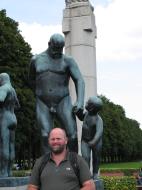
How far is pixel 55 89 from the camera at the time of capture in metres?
8.12

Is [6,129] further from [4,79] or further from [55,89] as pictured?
[55,89]

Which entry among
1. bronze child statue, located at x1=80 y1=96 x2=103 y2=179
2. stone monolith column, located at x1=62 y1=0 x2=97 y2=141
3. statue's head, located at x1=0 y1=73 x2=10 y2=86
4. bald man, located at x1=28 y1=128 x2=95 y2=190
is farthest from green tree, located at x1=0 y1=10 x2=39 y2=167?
bald man, located at x1=28 y1=128 x2=95 y2=190

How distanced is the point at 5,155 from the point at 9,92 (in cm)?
110

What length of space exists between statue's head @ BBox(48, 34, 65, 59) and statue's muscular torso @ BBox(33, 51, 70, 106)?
9 cm

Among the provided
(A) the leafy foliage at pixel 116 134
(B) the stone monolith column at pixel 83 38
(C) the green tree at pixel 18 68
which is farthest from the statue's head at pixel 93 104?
(A) the leafy foliage at pixel 116 134

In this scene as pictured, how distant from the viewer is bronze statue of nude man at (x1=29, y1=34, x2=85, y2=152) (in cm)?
803

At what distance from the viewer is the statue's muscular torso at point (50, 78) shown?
319 inches

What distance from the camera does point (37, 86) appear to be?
27.1 ft

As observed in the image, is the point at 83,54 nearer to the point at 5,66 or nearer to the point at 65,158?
the point at 5,66

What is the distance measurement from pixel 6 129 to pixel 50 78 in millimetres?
1538

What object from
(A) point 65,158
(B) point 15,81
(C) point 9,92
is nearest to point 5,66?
(B) point 15,81

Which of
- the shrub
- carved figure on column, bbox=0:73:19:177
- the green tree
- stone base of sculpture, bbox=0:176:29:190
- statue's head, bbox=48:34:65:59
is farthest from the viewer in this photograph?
the green tree

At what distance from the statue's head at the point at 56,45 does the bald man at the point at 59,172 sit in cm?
363

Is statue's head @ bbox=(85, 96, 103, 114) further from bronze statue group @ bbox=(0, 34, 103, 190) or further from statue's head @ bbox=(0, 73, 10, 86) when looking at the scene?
statue's head @ bbox=(0, 73, 10, 86)
